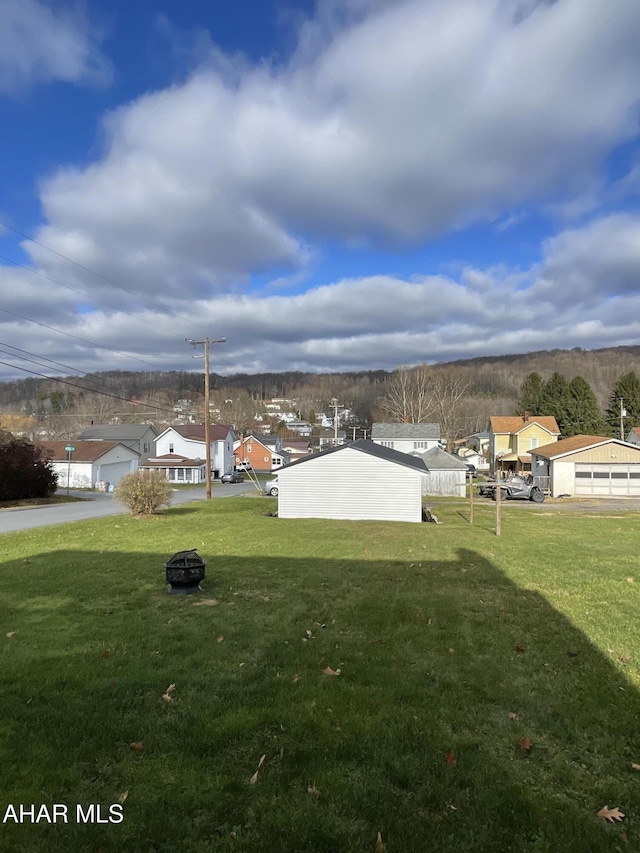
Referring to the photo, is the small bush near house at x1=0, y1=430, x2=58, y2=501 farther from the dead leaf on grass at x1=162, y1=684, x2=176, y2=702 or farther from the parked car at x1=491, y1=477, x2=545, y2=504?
the parked car at x1=491, y1=477, x2=545, y2=504

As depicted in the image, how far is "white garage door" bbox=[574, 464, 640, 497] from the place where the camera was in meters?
36.8

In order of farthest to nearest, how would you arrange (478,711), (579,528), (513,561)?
(579,528) < (513,561) < (478,711)

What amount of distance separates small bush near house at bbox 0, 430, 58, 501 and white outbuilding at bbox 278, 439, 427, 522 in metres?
17.5

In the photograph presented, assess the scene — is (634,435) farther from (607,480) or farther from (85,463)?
(85,463)

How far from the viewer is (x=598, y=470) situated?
3734 cm

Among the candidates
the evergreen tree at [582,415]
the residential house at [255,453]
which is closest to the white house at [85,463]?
the residential house at [255,453]

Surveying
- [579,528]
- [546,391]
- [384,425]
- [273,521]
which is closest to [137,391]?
[384,425]

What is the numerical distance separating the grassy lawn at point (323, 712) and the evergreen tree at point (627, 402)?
65.7 metres

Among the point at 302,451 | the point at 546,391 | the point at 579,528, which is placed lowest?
the point at 579,528

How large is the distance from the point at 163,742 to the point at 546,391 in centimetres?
7486

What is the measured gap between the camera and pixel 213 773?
Answer: 10.8 feet

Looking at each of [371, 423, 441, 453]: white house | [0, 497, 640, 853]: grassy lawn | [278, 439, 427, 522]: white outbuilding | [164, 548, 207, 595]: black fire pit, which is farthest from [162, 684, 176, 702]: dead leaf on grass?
[371, 423, 441, 453]: white house

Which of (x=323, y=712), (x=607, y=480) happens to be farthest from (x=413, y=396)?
(x=323, y=712)

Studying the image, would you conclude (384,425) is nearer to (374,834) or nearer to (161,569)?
(161,569)
